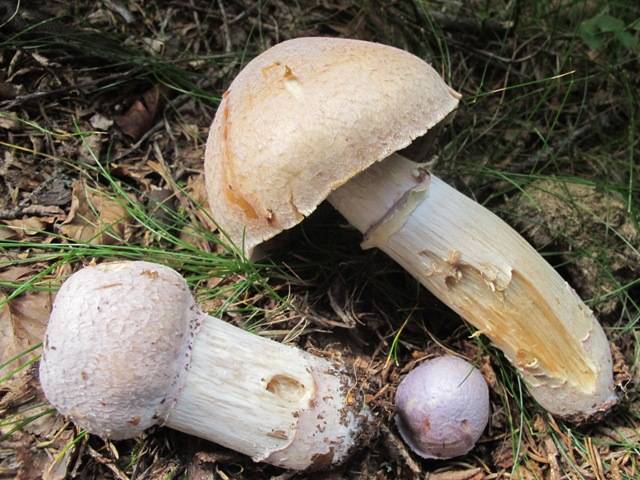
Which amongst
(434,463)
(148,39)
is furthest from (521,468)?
(148,39)

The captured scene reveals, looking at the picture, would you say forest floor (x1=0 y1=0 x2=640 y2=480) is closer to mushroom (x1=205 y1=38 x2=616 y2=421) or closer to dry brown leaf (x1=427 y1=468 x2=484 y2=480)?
dry brown leaf (x1=427 y1=468 x2=484 y2=480)

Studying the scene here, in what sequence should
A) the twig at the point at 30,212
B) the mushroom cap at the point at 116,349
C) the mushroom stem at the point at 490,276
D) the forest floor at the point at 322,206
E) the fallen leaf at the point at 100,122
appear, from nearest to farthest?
1. the mushroom cap at the point at 116,349
2. the mushroom stem at the point at 490,276
3. the forest floor at the point at 322,206
4. the twig at the point at 30,212
5. the fallen leaf at the point at 100,122

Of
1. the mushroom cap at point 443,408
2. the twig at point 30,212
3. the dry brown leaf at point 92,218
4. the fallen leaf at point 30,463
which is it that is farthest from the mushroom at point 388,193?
the fallen leaf at point 30,463

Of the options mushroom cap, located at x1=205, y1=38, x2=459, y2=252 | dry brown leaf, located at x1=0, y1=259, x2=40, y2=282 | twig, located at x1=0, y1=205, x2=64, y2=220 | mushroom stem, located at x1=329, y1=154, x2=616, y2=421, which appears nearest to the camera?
mushroom cap, located at x1=205, y1=38, x2=459, y2=252

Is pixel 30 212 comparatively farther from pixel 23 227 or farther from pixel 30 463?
pixel 30 463

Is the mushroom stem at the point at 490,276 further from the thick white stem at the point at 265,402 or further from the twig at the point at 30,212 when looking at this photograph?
the twig at the point at 30,212

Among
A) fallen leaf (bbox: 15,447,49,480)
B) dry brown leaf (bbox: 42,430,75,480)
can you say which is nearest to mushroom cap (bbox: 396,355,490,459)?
dry brown leaf (bbox: 42,430,75,480)

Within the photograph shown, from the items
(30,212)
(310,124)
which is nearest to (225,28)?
(30,212)
